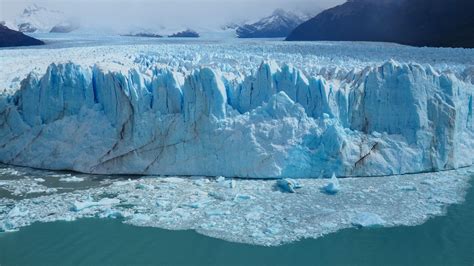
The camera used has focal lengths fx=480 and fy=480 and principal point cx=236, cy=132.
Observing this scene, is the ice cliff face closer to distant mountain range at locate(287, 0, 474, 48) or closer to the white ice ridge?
the white ice ridge

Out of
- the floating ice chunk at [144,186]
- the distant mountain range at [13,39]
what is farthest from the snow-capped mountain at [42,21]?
the floating ice chunk at [144,186]

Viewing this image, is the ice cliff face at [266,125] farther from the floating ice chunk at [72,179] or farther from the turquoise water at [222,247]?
the turquoise water at [222,247]

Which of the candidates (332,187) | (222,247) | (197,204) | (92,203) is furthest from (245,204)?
(92,203)

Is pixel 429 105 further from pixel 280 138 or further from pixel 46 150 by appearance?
pixel 46 150

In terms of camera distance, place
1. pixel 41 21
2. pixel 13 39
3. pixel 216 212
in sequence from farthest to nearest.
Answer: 1. pixel 41 21
2. pixel 13 39
3. pixel 216 212

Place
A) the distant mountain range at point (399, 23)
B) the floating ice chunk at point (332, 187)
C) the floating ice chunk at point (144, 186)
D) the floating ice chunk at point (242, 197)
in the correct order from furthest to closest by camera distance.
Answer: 1. the distant mountain range at point (399, 23)
2. the floating ice chunk at point (144, 186)
3. the floating ice chunk at point (332, 187)
4. the floating ice chunk at point (242, 197)

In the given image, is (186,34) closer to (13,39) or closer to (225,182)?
(13,39)

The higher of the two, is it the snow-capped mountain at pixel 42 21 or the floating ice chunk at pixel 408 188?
the snow-capped mountain at pixel 42 21
